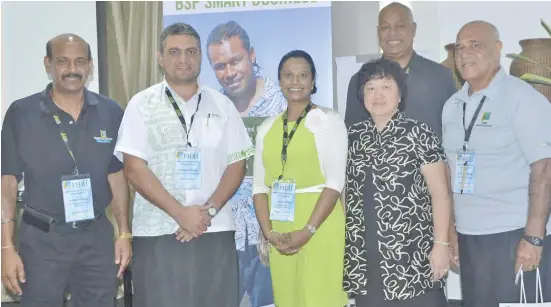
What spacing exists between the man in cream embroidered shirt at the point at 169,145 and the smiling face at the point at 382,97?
2.42 ft

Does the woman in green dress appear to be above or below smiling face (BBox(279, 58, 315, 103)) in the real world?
below

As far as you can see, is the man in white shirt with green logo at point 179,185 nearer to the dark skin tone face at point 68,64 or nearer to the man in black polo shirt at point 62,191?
the man in black polo shirt at point 62,191

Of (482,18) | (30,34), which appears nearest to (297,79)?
(482,18)

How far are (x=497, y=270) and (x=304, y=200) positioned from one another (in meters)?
0.95

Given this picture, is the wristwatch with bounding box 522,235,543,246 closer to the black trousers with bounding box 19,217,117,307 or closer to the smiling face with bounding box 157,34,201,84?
the smiling face with bounding box 157,34,201,84

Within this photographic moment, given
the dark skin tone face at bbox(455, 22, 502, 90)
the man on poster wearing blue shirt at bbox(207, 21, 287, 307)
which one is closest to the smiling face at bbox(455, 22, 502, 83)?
the dark skin tone face at bbox(455, 22, 502, 90)

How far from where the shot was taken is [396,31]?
333cm

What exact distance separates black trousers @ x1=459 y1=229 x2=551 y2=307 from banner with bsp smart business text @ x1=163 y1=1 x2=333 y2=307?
1.83m

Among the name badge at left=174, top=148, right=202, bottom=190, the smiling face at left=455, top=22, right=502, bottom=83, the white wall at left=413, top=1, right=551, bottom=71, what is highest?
the white wall at left=413, top=1, right=551, bottom=71

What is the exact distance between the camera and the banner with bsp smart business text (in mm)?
4203

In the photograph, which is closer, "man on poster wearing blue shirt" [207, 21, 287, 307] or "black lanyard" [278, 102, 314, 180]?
"black lanyard" [278, 102, 314, 180]

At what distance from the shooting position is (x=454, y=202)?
285 centimetres

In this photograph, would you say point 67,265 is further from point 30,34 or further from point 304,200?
point 30,34

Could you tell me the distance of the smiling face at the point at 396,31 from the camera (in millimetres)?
3330
